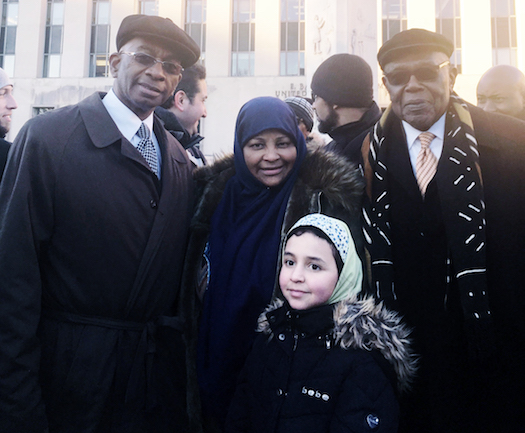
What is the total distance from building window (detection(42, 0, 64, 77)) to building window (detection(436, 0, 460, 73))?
56.2 feet

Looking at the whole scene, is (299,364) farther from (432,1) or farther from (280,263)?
(432,1)

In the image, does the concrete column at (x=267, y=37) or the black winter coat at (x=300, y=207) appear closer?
the black winter coat at (x=300, y=207)

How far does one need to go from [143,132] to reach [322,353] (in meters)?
1.39

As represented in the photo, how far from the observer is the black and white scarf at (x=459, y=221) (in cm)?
204

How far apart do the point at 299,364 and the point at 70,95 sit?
864 inches

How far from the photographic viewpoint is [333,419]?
1734 millimetres

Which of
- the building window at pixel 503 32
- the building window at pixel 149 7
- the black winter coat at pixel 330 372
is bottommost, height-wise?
the black winter coat at pixel 330 372

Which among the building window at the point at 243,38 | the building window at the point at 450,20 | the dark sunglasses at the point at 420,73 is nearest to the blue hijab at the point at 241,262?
the dark sunglasses at the point at 420,73

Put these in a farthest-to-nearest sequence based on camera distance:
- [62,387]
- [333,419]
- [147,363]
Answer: [147,363] < [62,387] < [333,419]

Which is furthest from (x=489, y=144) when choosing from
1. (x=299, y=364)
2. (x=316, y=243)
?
(x=299, y=364)

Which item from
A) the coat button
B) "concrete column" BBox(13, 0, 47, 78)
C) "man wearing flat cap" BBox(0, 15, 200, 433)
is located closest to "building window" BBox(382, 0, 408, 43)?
"concrete column" BBox(13, 0, 47, 78)

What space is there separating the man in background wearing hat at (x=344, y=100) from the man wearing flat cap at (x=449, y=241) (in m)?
0.92

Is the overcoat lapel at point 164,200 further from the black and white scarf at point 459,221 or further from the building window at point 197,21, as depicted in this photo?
the building window at point 197,21

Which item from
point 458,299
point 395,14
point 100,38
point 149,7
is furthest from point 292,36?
point 458,299
